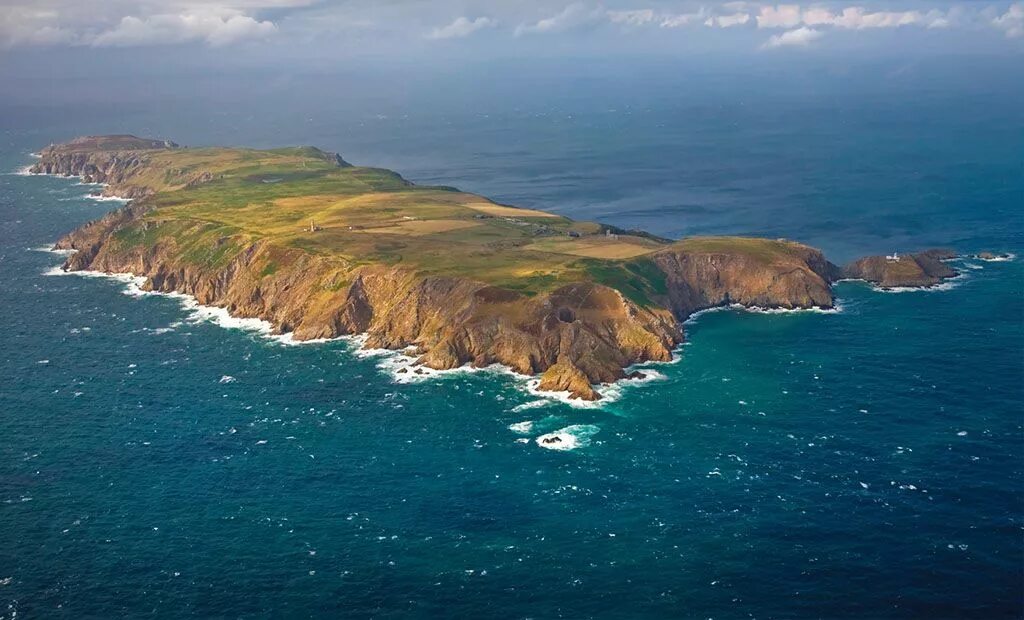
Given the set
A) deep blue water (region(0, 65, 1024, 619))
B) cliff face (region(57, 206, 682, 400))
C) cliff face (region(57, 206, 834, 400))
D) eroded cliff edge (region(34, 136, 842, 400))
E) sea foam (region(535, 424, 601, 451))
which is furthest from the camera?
eroded cliff edge (region(34, 136, 842, 400))

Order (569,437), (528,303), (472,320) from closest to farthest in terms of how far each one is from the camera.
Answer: (569,437) → (472,320) → (528,303)

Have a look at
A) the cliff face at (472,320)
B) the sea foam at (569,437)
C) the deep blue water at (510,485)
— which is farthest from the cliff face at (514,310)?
the sea foam at (569,437)

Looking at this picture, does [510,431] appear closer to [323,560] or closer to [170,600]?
[323,560]

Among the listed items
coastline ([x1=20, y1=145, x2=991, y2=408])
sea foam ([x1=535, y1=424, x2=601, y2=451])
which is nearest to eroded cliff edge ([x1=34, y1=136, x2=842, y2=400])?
coastline ([x1=20, y1=145, x2=991, y2=408])

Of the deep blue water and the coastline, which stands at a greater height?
the coastline

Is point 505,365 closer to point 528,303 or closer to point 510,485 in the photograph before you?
point 528,303

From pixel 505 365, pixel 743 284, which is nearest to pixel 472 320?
pixel 505 365

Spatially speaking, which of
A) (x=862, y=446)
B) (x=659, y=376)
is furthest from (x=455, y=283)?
(x=862, y=446)

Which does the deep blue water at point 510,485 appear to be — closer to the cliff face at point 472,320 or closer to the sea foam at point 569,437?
the sea foam at point 569,437

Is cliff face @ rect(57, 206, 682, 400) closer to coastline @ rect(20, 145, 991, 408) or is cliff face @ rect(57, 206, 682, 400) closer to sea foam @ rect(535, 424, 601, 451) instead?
coastline @ rect(20, 145, 991, 408)

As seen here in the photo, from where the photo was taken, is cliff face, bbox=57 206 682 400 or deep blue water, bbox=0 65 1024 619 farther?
cliff face, bbox=57 206 682 400

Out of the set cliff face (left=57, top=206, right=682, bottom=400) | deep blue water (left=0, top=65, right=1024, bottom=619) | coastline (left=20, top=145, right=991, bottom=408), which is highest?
cliff face (left=57, top=206, right=682, bottom=400)

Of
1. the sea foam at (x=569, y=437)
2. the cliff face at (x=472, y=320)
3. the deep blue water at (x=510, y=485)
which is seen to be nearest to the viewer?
the deep blue water at (x=510, y=485)
